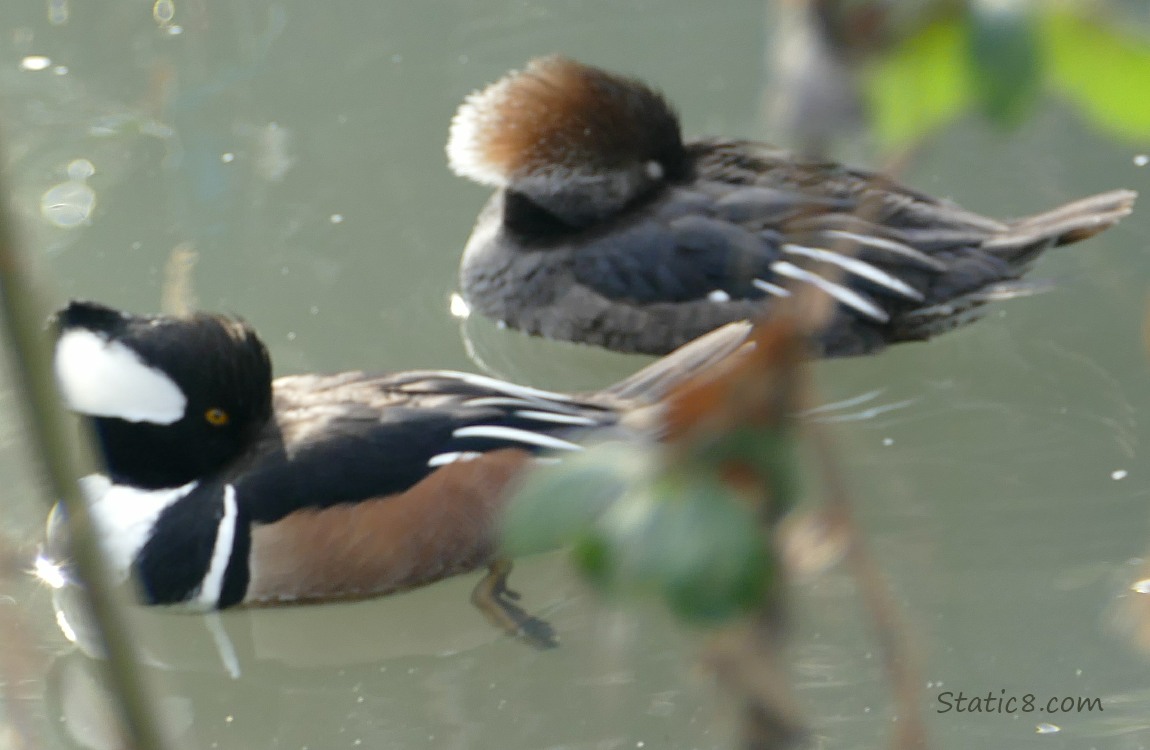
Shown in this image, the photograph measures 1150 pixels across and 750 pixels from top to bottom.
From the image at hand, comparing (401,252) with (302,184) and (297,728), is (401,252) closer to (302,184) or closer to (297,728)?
(302,184)

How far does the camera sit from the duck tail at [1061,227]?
16.1 ft

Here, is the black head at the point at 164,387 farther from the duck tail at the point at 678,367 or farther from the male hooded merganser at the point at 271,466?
the duck tail at the point at 678,367

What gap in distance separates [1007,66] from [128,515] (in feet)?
12.5

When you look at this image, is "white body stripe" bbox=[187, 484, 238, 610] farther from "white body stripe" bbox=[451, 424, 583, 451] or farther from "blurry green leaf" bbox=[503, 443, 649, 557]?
"blurry green leaf" bbox=[503, 443, 649, 557]

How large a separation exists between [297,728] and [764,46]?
4467 mm

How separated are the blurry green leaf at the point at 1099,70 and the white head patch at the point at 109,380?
3.64 metres

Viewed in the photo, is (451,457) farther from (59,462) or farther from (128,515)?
(59,462)

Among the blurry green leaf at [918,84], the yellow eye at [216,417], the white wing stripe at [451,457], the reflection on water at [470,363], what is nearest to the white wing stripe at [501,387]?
the white wing stripe at [451,457]

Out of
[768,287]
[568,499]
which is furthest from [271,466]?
[568,499]

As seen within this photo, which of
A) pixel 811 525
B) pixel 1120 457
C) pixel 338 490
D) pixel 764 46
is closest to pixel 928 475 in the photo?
pixel 1120 457

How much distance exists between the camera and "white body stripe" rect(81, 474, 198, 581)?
13.5 ft

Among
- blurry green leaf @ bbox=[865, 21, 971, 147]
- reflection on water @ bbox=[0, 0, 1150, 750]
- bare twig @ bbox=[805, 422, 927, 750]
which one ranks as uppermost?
blurry green leaf @ bbox=[865, 21, 971, 147]

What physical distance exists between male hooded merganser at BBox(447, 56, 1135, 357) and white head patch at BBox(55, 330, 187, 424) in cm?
172

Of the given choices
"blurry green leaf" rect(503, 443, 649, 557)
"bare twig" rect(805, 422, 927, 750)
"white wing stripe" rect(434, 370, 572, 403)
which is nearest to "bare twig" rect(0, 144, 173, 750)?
"blurry green leaf" rect(503, 443, 649, 557)
